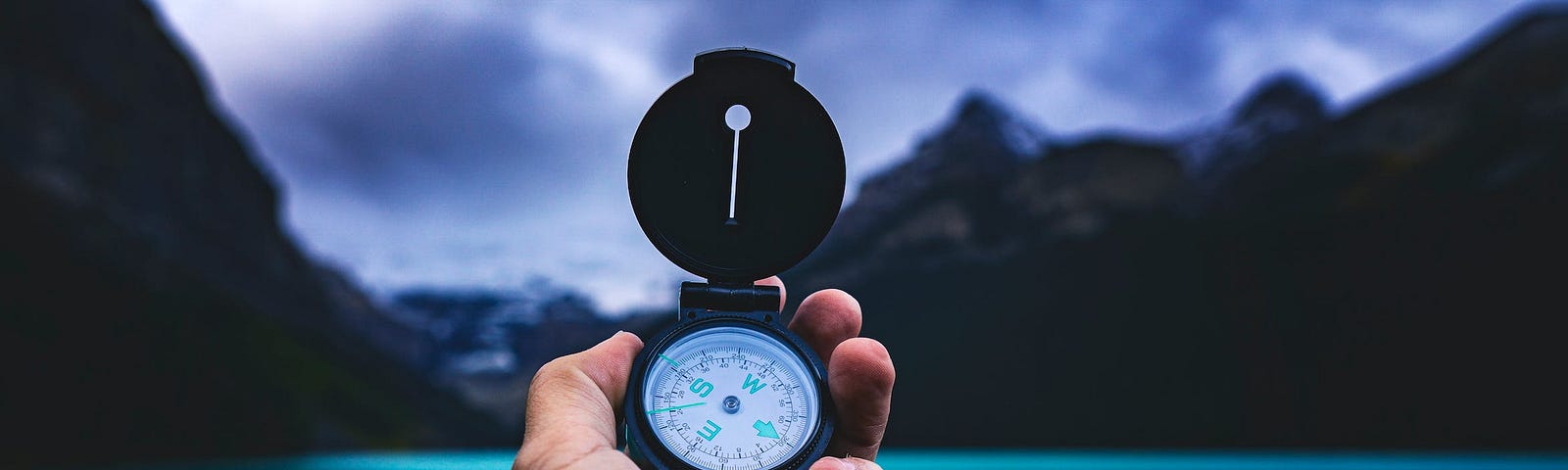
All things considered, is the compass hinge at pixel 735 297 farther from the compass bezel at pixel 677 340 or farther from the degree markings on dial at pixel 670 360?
the degree markings on dial at pixel 670 360

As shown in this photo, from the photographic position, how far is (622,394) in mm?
1880

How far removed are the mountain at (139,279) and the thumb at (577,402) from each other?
44.2 metres

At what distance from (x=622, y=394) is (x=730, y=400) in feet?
0.72

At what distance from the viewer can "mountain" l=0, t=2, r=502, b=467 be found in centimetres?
4091

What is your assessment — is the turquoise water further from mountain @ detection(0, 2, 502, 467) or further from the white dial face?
the white dial face

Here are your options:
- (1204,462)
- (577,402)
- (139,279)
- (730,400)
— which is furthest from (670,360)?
(139,279)

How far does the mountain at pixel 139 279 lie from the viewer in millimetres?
40906

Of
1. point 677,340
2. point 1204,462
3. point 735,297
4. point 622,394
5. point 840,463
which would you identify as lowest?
point 840,463

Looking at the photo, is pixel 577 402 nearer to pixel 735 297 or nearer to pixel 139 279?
pixel 735 297

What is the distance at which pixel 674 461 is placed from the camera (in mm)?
1824

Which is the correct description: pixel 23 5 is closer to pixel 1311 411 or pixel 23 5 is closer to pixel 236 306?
pixel 236 306

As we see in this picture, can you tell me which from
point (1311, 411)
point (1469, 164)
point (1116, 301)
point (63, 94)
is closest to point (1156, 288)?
point (1116, 301)

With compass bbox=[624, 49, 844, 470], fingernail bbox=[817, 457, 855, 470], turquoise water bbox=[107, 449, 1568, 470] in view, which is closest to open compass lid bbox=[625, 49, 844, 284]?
compass bbox=[624, 49, 844, 470]

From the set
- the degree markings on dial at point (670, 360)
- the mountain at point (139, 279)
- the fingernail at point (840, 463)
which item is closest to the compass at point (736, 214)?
the degree markings on dial at point (670, 360)
